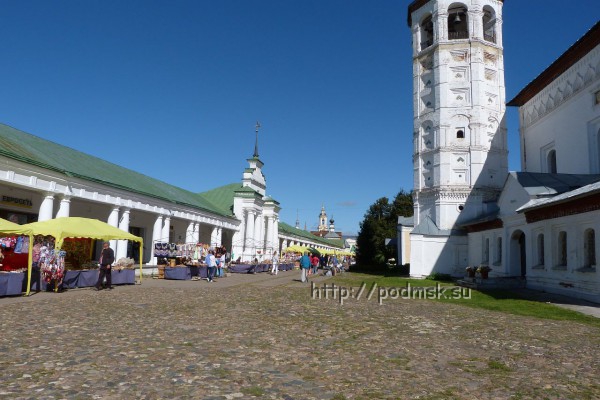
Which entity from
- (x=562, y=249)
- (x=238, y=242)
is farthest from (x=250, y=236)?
(x=562, y=249)

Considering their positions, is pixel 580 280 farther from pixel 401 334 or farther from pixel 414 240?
pixel 414 240

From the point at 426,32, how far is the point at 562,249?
82.1ft

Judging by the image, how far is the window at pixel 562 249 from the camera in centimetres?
1861

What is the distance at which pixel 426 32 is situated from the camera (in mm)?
37500

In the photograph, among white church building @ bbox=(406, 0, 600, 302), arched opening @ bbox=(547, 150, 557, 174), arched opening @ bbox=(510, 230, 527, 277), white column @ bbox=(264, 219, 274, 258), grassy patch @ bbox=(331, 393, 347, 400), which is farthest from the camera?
white column @ bbox=(264, 219, 274, 258)

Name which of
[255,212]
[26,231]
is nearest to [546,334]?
[26,231]

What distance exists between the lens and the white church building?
2238 cm

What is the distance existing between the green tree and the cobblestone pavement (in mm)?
39527

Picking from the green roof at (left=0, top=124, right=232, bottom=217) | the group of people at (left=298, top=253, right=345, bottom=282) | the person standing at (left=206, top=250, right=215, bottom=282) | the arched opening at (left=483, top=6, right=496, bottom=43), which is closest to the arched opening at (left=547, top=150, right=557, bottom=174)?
the arched opening at (left=483, top=6, right=496, bottom=43)

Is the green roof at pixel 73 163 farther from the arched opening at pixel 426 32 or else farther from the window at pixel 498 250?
the arched opening at pixel 426 32

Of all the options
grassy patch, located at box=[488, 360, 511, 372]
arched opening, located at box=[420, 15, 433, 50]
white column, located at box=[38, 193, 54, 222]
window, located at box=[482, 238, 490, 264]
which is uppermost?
arched opening, located at box=[420, 15, 433, 50]

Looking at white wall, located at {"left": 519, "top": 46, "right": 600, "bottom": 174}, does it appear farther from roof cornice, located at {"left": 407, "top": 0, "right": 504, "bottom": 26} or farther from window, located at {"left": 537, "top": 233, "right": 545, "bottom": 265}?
roof cornice, located at {"left": 407, "top": 0, "right": 504, "bottom": 26}

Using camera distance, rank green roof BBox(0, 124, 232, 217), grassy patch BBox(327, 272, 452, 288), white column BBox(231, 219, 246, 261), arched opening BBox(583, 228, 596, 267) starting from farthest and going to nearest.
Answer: white column BBox(231, 219, 246, 261)
grassy patch BBox(327, 272, 452, 288)
green roof BBox(0, 124, 232, 217)
arched opening BBox(583, 228, 596, 267)

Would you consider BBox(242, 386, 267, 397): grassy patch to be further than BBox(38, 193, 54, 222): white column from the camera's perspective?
No
